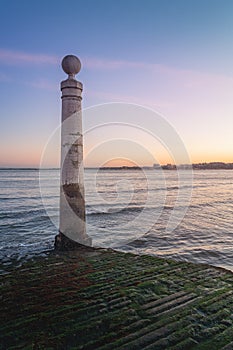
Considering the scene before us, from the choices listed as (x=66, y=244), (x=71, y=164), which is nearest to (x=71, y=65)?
(x=71, y=164)

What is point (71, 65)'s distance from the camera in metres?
7.70

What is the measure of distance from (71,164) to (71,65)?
101 inches

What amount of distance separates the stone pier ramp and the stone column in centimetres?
135

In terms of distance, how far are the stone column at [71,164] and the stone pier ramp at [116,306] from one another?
1.35m

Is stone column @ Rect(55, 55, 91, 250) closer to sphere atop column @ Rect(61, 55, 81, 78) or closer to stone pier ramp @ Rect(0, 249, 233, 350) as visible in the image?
sphere atop column @ Rect(61, 55, 81, 78)

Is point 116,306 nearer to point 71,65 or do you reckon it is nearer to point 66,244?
point 66,244

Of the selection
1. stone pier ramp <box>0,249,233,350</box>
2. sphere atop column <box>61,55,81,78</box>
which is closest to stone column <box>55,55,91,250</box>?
sphere atop column <box>61,55,81,78</box>

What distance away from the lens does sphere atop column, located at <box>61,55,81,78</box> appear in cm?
770

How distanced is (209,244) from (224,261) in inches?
94.0

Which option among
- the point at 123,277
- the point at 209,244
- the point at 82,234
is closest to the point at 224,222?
the point at 209,244

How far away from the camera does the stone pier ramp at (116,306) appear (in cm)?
368

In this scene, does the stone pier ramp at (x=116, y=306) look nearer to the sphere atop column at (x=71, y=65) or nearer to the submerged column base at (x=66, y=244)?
the submerged column base at (x=66, y=244)

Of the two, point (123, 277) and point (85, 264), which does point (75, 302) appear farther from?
point (85, 264)

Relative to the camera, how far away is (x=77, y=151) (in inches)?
310
